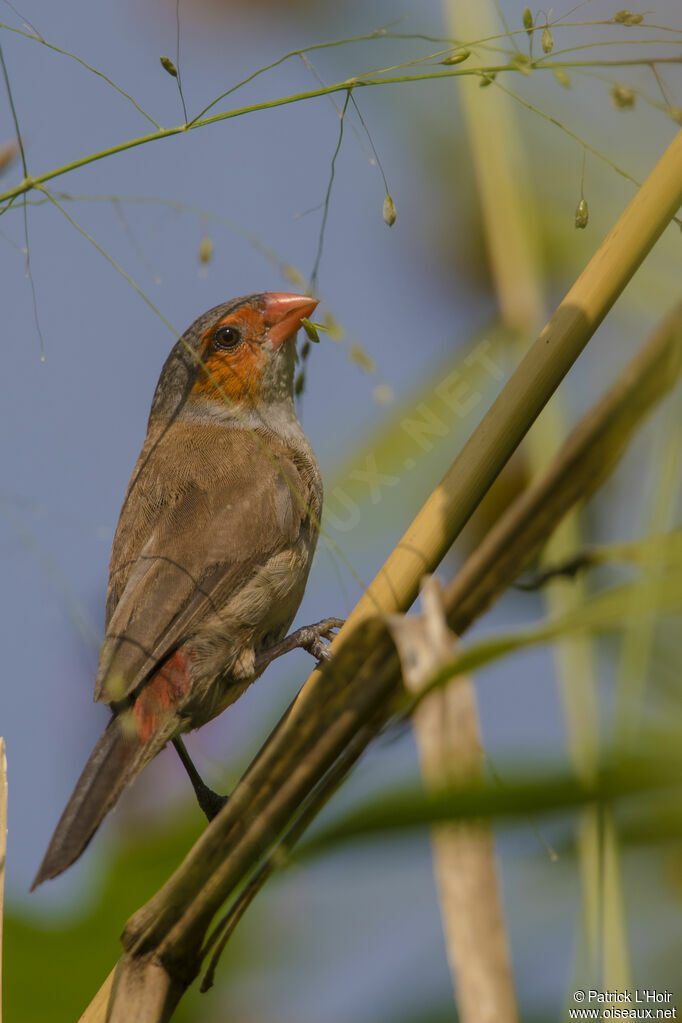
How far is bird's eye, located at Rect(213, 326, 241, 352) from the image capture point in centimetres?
352

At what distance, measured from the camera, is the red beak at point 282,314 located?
345 centimetres

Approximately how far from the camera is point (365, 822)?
2.02 ft

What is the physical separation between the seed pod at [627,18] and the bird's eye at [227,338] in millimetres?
2170

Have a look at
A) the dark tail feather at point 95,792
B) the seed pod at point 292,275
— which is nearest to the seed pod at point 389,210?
the seed pod at point 292,275

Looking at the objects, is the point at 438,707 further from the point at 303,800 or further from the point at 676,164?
the point at 676,164

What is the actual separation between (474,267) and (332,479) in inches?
27.8

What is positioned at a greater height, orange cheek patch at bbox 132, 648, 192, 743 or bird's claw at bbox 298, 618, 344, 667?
bird's claw at bbox 298, 618, 344, 667

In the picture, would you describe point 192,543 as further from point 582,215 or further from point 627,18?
point 627,18

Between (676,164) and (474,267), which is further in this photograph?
(474,267)

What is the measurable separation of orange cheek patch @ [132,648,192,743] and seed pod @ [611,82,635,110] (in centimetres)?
157

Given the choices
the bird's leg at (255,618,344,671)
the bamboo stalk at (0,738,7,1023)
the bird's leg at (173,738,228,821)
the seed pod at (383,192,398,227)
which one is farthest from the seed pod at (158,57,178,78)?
the bird's leg at (173,738,228,821)

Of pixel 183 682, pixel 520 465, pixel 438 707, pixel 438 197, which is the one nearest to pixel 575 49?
pixel 520 465

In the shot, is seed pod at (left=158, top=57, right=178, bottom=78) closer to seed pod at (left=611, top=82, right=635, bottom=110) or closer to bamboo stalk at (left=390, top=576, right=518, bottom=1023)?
seed pod at (left=611, top=82, right=635, bottom=110)

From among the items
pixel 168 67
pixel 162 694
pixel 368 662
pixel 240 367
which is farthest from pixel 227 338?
pixel 368 662
